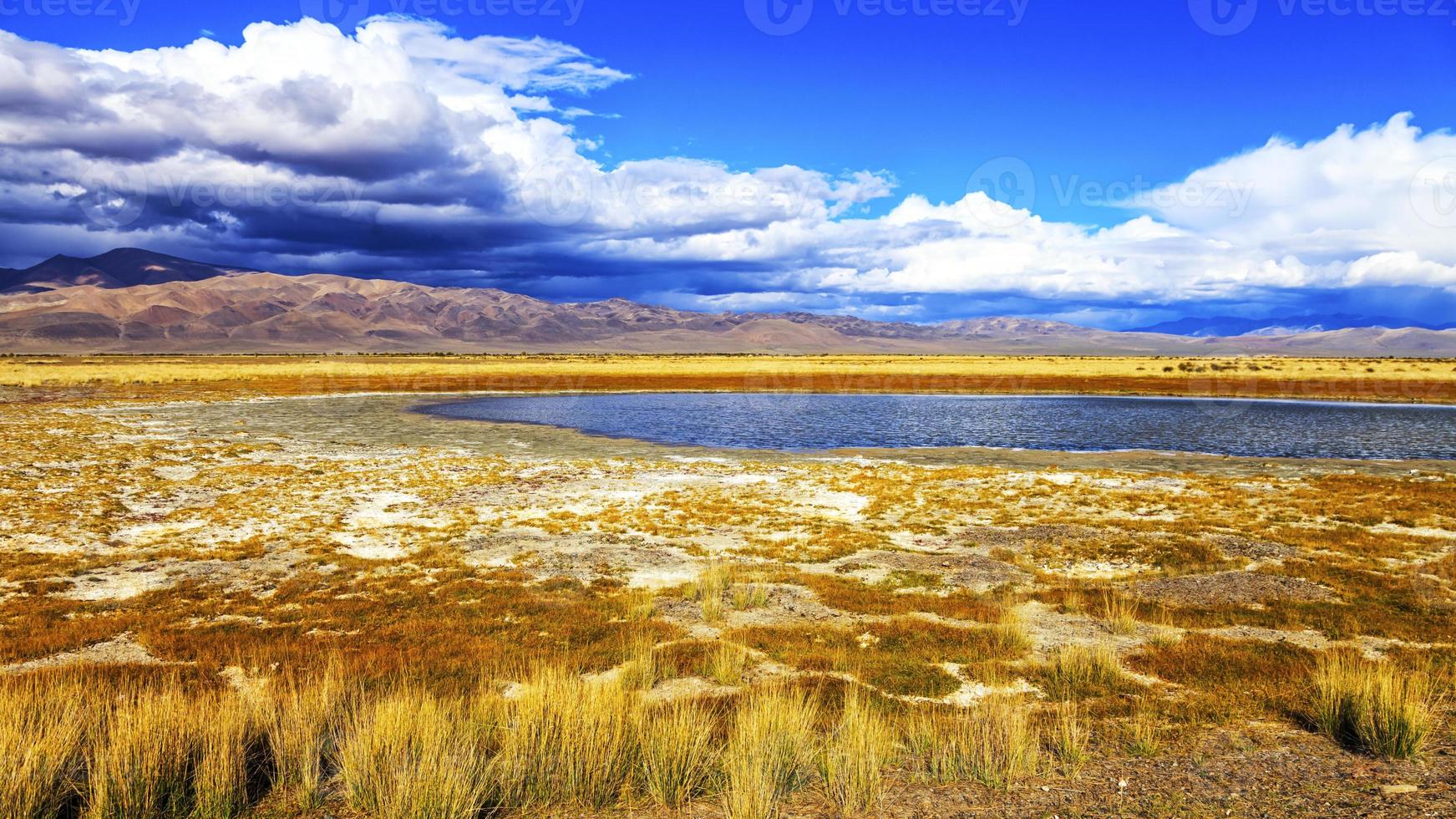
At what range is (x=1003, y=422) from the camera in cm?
5288

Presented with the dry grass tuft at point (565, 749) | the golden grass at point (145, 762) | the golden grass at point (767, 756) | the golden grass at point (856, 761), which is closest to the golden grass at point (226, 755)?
the golden grass at point (145, 762)

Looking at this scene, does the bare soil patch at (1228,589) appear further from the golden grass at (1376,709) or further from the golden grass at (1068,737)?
the golden grass at (1068,737)

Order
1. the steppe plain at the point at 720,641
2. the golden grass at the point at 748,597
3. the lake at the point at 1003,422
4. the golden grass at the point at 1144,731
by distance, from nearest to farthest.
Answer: the steppe plain at the point at 720,641 → the golden grass at the point at 1144,731 → the golden grass at the point at 748,597 → the lake at the point at 1003,422

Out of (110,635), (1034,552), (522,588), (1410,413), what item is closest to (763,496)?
(1034,552)

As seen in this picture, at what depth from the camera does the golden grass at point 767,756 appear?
721 centimetres

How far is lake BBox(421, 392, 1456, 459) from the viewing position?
4100cm

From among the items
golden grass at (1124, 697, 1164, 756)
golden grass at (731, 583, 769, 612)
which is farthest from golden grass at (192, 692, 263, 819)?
golden grass at (1124, 697, 1164, 756)

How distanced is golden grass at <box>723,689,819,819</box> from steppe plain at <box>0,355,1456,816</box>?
5cm

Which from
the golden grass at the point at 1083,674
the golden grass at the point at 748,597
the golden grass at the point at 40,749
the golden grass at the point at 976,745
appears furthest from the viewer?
the golden grass at the point at 748,597

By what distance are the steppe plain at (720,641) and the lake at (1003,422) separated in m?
11.4

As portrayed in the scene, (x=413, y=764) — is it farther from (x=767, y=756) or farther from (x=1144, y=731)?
(x=1144, y=731)

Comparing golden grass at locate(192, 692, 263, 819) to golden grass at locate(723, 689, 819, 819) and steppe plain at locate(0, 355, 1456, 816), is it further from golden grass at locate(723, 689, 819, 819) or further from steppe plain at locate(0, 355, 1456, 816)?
golden grass at locate(723, 689, 819, 819)

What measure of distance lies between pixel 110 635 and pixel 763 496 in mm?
16956

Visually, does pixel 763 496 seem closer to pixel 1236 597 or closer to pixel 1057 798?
pixel 1236 597
